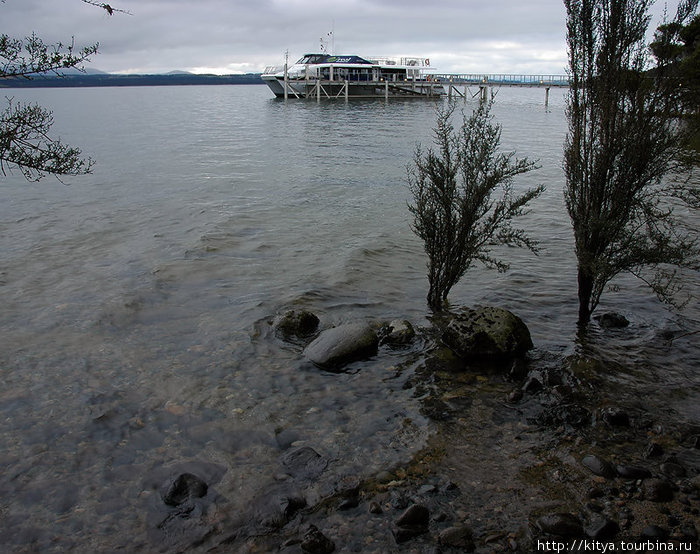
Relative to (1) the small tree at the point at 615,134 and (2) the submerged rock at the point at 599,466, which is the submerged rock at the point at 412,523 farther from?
(1) the small tree at the point at 615,134

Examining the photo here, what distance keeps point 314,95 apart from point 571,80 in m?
85.9

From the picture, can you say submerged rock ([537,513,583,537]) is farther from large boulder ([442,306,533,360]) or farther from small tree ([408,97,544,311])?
small tree ([408,97,544,311])

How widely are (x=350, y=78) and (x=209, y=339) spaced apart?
91.6 m

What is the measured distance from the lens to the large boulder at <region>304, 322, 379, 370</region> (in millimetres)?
7953

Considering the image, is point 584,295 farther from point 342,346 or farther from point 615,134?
point 342,346

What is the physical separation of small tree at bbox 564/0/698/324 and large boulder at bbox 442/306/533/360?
156 centimetres

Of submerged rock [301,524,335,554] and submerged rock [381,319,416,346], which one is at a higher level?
submerged rock [381,319,416,346]

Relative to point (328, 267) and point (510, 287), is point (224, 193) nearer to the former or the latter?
point (328, 267)

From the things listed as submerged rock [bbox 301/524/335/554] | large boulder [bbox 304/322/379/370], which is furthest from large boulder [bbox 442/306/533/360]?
submerged rock [bbox 301/524/335/554]

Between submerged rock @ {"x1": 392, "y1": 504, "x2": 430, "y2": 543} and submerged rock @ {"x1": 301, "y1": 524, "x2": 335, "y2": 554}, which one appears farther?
submerged rock @ {"x1": 392, "y1": 504, "x2": 430, "y2": 543}

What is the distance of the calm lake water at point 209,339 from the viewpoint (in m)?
5.62

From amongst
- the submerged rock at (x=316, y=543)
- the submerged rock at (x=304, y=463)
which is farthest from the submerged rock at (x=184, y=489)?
the submerged rock at (x=316, y=543)

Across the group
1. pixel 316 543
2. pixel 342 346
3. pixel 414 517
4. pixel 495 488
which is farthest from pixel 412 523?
pixel 342 346

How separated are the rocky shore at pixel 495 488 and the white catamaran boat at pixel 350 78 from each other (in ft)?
281
